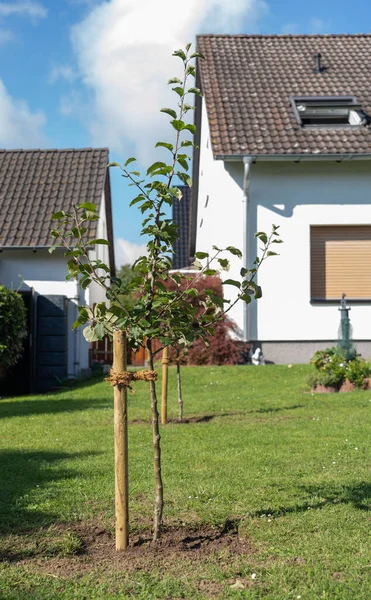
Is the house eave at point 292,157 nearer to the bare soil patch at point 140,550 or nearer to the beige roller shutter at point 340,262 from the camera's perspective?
the beige roller shutter at point 340,262

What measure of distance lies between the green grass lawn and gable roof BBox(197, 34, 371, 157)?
758 cm

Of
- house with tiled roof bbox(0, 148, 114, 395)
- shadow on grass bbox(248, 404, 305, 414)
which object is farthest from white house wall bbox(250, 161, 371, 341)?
shadow on grass bbox(248, 404, 305, 414)

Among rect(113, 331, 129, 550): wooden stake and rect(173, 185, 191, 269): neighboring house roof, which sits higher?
rect(173, 185, 191, 269): neighboring house roof

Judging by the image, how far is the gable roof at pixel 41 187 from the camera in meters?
15.8

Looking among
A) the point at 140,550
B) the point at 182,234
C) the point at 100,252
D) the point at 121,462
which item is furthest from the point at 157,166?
the point at 182,234

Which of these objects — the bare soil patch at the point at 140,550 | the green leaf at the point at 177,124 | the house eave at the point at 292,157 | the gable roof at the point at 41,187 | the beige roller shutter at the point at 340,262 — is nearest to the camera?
the bare soil patch at the point at 140,550

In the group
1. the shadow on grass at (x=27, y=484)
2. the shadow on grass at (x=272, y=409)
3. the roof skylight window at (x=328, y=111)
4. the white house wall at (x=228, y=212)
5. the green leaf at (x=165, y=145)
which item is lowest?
the shadow on grass at (x=27, y=484)

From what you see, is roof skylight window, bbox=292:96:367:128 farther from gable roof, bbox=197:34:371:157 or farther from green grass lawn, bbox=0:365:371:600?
green grass lawn, bbox=0:365:371:600

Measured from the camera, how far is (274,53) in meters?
18.6

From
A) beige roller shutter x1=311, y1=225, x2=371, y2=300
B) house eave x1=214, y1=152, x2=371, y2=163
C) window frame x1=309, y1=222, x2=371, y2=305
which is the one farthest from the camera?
beige roller shutter x1=311, y1=225, x2=371, y2=300

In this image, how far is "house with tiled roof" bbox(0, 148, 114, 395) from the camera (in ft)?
46.8

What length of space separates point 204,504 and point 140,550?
0.94 m

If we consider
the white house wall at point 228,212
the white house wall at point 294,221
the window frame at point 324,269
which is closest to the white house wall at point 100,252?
the white house wall at point 228,212

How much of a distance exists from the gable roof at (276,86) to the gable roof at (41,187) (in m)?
3.27
